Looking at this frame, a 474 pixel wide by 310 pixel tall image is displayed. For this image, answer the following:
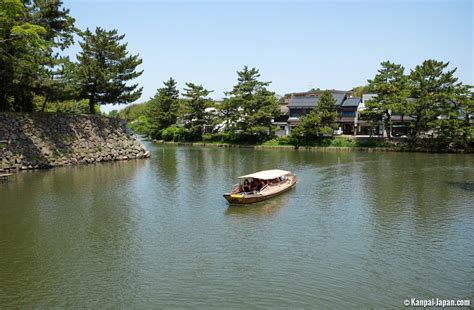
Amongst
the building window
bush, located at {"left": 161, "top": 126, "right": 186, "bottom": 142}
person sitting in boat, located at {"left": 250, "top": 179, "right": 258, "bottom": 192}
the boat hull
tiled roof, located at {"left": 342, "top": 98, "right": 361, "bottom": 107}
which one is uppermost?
tiled roof, located at {"left": 342, "top": 98, "right": 361, "bottom": 107}

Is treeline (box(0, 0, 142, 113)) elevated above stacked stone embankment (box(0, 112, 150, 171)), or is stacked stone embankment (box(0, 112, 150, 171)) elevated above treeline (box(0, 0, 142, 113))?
treeline (box(0, 0, 142, 113))

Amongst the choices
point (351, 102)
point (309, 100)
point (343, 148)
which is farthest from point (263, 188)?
point (309, 100)

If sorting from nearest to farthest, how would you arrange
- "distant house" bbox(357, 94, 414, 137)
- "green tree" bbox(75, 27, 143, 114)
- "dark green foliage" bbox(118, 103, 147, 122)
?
"green tree" bbox(75, 27, 143, 114), "distant house" bbox(357, 94, 414, 137), "dark green foliage" bbox(118, 103, 147, 122)

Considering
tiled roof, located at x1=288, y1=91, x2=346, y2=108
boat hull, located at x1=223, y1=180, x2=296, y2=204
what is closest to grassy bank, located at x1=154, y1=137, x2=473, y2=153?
tiled roof, located at x1=288, y1=91, x2=346, y2=108

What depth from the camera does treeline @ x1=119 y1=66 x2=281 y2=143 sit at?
218 feet

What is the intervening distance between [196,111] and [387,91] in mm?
32926

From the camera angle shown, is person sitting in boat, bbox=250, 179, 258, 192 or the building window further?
the building window

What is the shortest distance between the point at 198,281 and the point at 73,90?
3345 cm

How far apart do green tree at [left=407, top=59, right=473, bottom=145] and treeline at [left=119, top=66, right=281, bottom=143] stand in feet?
73.2

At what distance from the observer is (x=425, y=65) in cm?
5331

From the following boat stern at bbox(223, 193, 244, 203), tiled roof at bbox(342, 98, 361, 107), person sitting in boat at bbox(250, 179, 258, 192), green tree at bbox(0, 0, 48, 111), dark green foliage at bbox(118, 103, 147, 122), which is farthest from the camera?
dark green foliage at bbox(118, 103, 147, 122)

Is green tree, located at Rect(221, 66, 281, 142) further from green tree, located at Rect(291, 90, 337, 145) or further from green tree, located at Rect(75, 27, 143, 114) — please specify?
green tree, located at Rect(75, 27, 143, 114)

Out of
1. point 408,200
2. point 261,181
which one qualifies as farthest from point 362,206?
point 261,181

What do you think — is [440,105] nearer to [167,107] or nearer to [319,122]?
[319,122]
